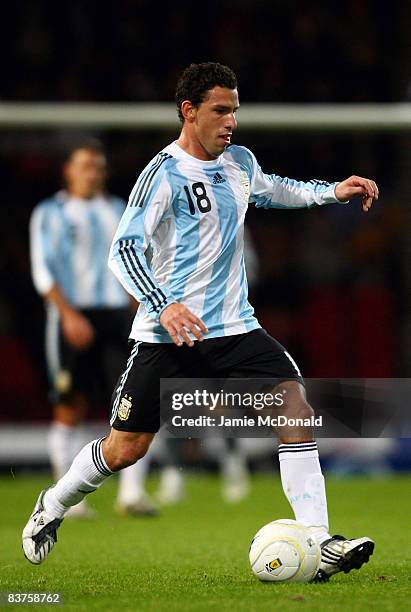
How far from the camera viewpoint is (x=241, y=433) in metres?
5.29

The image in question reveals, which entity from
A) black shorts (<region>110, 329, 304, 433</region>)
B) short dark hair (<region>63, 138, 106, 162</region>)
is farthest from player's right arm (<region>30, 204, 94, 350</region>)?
black shorts (<region>110, 329, 304, 433</region>)

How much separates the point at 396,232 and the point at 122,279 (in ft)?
18.4

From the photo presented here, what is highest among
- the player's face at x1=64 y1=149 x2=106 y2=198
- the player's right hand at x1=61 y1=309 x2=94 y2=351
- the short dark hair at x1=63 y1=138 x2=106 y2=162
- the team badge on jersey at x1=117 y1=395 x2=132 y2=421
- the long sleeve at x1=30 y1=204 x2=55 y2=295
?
the short dark hair at x1=63 y1=138 x2=106 y2=162

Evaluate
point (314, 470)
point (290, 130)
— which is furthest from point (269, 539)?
point (290, 130)

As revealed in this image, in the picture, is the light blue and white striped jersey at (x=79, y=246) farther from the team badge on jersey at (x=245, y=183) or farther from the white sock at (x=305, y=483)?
the white sock at (x=305, y=483)

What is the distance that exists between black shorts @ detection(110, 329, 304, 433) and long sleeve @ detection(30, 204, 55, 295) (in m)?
2.93

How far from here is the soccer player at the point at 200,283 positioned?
15.5ft

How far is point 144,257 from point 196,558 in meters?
1.50

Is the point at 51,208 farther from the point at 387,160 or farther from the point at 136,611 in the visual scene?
the point at 136,611

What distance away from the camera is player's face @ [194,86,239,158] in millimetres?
4840

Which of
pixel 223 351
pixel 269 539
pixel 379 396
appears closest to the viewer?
pixel 269 539

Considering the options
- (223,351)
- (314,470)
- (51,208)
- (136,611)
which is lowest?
(136,611)

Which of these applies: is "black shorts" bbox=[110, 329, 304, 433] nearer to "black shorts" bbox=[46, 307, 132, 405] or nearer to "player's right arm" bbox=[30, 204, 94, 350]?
"player's right arm" bbox=[30, 204, 94, 350]

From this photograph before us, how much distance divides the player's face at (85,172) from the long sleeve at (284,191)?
2.67 metres
